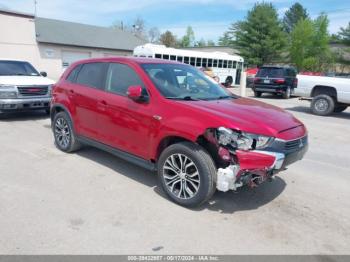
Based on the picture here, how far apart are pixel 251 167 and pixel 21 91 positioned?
7.64 meters

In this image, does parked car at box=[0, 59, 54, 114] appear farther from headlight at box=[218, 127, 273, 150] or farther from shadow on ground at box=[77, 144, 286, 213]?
headlight at box=[218, 127, 273, 150]

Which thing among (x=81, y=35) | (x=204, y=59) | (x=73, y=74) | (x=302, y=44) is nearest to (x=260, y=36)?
(x=302, y=44)

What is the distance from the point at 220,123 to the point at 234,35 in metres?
42.2

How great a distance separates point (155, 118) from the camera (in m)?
4.54

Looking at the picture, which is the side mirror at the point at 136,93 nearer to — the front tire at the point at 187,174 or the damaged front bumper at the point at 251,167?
the front tire at the point at 187,174

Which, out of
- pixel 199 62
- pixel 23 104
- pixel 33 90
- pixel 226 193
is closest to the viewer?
pixel 226 193

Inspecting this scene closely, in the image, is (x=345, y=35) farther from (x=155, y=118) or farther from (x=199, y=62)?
(x=155, y=118)

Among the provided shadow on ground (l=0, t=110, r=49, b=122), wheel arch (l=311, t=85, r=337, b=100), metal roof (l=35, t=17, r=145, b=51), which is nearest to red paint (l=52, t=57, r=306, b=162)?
shadow on ground (l=0, t=110, r=49, b=122)

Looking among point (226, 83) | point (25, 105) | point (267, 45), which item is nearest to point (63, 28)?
point (226, 83)

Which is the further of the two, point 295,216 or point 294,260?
point 295,216

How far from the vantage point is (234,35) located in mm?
43875

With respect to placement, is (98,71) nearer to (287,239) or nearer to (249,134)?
(249,134)

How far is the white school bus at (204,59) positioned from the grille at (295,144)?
1912cm

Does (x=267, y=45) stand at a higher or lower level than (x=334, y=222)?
higher
